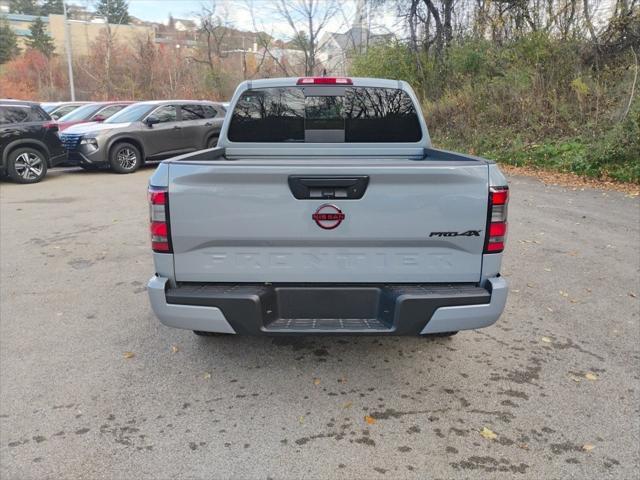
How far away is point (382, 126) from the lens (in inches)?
165

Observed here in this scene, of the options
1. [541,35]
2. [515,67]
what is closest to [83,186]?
[515,67]

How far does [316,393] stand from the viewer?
3213 millimetres

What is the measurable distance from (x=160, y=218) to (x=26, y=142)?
10.2 m

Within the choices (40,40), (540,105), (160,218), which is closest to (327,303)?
(160,218)

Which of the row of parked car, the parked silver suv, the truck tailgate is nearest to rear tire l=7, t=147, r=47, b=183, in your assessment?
the row of parked car

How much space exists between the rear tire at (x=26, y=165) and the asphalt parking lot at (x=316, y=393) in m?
6.78

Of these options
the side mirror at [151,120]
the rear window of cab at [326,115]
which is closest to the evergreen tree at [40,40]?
the side mirror at [151,120]

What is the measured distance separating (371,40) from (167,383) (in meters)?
22.1

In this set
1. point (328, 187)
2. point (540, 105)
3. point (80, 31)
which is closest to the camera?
point (328, 187)

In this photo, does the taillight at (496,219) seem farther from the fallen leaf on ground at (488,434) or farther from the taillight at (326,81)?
the taillight at (326,81)

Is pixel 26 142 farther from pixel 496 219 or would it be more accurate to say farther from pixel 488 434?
pixel 488 434

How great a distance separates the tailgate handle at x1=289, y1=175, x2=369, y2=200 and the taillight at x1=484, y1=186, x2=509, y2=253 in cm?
73

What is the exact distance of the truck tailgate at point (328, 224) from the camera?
270cm

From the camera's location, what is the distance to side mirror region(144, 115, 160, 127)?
12914 millimetres
